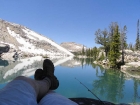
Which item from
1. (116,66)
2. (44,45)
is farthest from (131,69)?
(44,45)

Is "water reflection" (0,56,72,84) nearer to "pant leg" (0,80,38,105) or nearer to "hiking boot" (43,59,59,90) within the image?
"hiking boot" (43,59,59,90)

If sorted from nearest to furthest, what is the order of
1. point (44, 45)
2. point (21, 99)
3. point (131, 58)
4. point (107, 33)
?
point (21, 99) < point (131, 58) < point (107, 33) < point (44, 45)

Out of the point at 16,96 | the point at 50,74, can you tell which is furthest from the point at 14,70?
the point at 16,96

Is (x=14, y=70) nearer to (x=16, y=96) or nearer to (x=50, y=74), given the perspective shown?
(x=50, y=74)

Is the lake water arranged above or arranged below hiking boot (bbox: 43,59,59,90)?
below

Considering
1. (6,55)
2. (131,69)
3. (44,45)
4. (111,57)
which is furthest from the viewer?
(44,45)

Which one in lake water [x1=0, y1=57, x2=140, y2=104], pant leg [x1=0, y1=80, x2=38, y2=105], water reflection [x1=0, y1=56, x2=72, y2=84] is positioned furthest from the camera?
water reflection [x1=0, y1=56, x2=72, y2=84]

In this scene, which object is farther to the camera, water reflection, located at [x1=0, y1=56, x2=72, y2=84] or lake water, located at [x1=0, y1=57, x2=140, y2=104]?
water reflection, located at [x1=0, y1=56, x2=72, y2=84]

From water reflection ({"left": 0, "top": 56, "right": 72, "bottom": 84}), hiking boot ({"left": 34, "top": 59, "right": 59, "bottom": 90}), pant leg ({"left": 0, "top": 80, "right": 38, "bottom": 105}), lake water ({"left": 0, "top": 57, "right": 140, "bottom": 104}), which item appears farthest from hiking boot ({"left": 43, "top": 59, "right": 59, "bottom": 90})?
water reflection ({"left": 0, "top": 56, "right": 72, "bottom": 84})

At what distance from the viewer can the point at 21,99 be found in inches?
44.4

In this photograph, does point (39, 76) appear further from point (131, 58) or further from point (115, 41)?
point (131, 58)

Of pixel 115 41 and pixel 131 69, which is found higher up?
pixel 115 41

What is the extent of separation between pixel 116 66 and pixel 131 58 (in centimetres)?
444

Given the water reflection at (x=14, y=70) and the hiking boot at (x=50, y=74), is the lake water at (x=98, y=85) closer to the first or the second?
the water reflection at (x=14, y=70)
